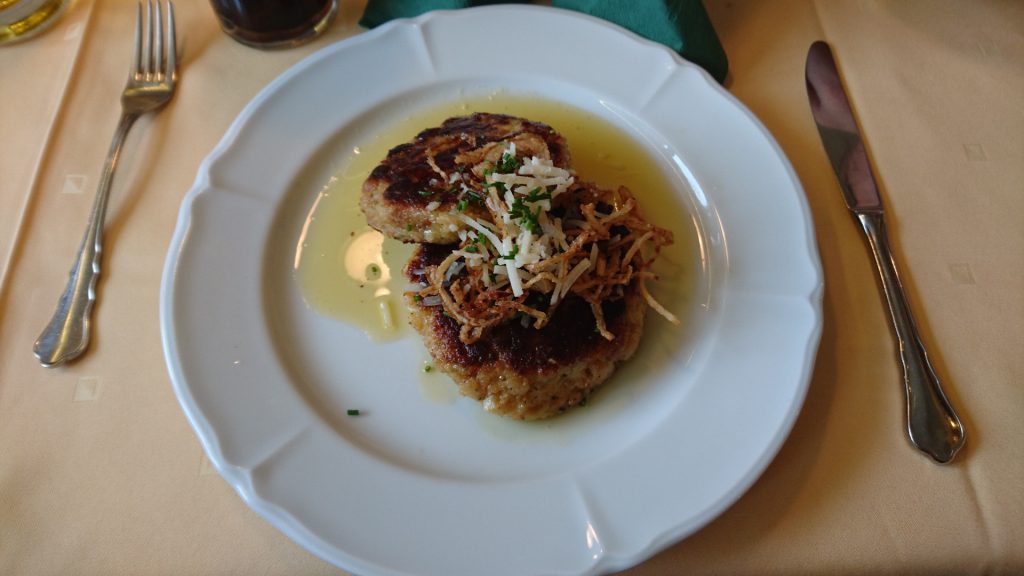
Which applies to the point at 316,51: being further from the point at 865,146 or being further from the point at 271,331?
the point at 865,146

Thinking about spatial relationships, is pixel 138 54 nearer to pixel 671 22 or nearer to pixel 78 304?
pixel 78 304

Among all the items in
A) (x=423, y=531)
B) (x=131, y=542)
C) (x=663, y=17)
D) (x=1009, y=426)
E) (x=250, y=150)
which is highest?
(x=663, y=17)

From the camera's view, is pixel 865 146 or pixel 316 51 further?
pixel 316 51

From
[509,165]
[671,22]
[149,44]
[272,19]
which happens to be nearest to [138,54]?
[149,44]

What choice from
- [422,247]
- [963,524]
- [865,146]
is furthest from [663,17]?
[963,524]

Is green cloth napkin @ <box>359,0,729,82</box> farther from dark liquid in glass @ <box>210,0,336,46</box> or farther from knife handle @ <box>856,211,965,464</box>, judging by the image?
knife handle @ <box>856,211,965,464</box>

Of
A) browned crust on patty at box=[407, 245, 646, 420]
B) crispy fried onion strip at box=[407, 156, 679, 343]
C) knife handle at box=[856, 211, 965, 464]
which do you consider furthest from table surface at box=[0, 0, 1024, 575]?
crispy fried onion strip at box=[407, 156, 679, 343]

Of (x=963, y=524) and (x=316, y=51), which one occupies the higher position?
(x=316, y=51)
